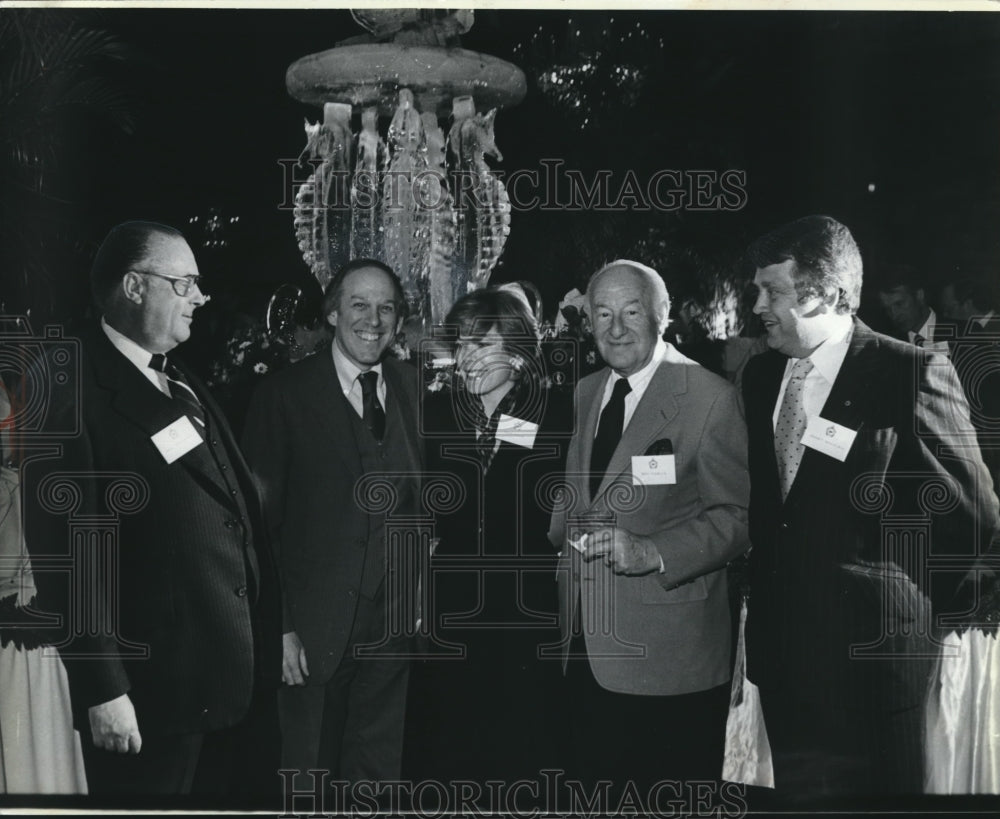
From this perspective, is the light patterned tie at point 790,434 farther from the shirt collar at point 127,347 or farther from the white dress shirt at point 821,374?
the shirt collar at point 127,347

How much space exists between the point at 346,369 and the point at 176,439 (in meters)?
0.60

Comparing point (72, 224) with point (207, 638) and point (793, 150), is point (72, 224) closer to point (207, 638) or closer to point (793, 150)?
point (207, 638)

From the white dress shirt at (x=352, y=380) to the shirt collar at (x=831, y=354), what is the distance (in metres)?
1.45

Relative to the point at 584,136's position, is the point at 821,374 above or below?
below

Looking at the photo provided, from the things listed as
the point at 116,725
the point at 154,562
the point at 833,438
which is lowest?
the point at 116,725

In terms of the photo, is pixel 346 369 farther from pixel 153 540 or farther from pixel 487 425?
pixel 153 540

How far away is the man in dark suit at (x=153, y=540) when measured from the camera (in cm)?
413

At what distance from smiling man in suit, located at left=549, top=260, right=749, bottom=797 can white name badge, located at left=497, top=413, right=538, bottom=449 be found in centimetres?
14

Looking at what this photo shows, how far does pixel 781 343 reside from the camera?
4207mm

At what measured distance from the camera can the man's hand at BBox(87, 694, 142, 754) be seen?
417 cm

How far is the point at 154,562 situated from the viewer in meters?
4.15

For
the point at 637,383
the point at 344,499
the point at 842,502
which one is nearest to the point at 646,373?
the point at 637,383

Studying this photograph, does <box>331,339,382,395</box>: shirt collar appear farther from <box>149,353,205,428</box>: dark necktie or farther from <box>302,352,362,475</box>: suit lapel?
<box>149,353,205,428</box>: dark necktie

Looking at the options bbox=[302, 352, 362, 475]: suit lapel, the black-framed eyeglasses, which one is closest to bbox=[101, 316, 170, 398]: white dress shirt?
the black-framed eyeglasses
